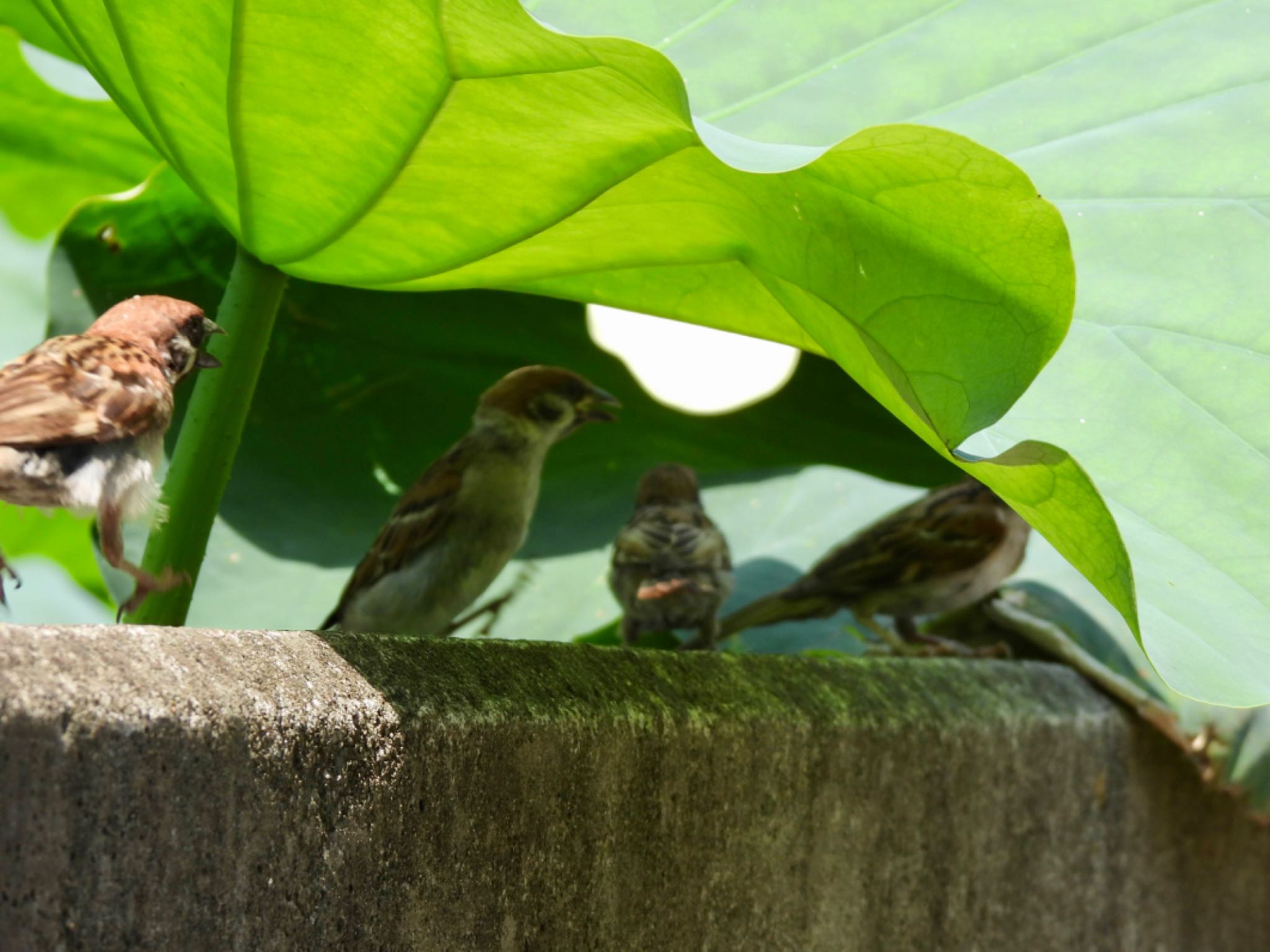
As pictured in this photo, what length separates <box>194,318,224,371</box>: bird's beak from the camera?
1.51 m

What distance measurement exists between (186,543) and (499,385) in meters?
0.98

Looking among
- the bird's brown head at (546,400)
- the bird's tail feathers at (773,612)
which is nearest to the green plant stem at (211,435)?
the bird's brown head at (546,400)

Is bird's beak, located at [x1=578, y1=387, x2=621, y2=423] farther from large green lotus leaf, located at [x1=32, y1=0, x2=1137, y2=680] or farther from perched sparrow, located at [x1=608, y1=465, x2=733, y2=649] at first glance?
large green lotus leaf, located at [x1=32, y1=0, x2=1137, y2=680]

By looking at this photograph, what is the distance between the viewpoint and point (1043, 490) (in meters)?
1.17

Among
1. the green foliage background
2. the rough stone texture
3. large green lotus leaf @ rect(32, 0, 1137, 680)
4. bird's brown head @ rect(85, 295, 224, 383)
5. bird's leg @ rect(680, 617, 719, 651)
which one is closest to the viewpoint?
the rough stone texture

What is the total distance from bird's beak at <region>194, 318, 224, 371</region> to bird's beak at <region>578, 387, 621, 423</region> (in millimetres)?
1032

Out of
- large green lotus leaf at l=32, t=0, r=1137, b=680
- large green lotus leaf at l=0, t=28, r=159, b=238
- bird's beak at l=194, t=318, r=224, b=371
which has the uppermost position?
large green lotus leaf at l=0, t=28, r=159, b=238

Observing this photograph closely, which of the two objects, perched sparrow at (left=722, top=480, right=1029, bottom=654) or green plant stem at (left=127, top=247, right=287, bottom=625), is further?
perched sparrow at (left=722, top=480, right=1029, bottom=654)

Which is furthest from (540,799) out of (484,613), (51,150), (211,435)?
(51,150)

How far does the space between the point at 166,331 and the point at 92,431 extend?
0.90 ft

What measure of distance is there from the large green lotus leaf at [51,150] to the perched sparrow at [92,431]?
1208mm

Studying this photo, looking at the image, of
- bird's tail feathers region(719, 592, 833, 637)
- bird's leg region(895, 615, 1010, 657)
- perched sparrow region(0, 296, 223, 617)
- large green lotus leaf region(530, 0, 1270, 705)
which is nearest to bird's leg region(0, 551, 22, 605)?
perched sparrow region(0, 296, 223, 617)

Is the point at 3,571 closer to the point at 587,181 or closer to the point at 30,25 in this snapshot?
the point at 587,181

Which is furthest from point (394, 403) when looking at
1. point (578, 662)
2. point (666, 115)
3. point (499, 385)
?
point (666, 115)
